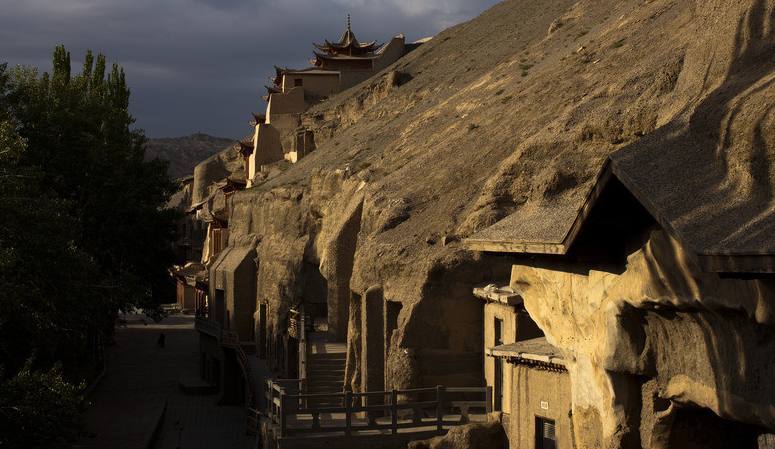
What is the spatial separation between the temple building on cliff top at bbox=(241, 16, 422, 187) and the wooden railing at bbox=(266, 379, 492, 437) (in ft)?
114

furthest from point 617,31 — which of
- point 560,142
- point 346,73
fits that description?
point 346,73

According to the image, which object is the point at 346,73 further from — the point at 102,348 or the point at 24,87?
the point at 24,87

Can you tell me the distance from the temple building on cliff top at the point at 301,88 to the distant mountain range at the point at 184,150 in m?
85.2

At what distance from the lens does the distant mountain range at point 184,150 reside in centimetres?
15100

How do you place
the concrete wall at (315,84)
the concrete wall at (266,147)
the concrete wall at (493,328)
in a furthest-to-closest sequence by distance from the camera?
the concrete wall at (315,84)
the concrete wall at (266,147)
the concrete wall at (493,328)

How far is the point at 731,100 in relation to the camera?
7.41 metres

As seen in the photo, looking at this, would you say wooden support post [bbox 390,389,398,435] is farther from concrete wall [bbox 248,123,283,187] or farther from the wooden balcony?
concrete wall [bbox 248,123,283,187]

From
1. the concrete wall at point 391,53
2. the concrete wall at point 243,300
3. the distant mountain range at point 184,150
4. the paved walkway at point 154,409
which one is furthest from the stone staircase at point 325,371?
the distant mountain range at point 184,150

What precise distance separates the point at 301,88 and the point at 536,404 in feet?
153

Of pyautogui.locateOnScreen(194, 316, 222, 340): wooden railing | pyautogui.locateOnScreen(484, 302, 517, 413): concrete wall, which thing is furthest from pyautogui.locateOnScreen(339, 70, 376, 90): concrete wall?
pyautogui.locateOnScreen(484, 302, 517, 413): concrete wall

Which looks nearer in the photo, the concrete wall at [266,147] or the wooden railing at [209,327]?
the wooden railing at [209,327]

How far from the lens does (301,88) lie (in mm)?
60219

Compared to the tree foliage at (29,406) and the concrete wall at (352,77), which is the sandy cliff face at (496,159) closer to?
the concrete wall at (352,77)

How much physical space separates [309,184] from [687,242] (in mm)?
34237
